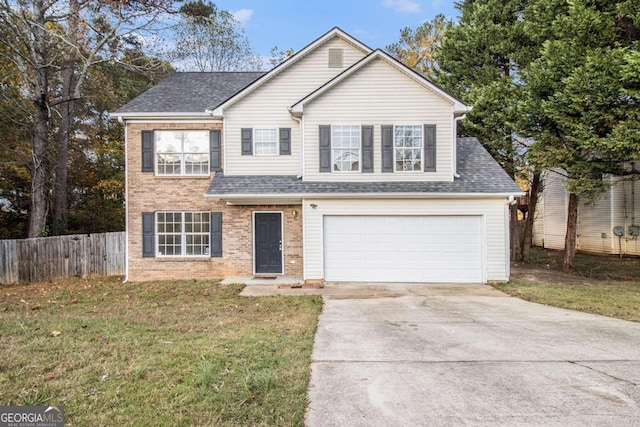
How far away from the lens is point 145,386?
12.4 feet

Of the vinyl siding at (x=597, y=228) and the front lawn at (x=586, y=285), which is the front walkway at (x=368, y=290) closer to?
the front lawn at (x=586, y=285)

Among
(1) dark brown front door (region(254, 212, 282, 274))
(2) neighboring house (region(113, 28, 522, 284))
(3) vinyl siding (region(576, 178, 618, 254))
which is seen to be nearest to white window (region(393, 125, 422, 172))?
(2) neighboring house (region(113, 28, 522, 284))

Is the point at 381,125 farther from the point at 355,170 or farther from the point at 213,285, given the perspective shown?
the point at 213,285

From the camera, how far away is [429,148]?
11117 millimetres

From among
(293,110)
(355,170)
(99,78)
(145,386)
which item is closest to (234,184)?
(293,110)

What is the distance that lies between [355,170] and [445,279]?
434cm

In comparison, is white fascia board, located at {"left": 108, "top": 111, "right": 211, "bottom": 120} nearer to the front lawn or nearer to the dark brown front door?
the dark brown front door

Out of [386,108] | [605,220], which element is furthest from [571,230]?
[386,108]

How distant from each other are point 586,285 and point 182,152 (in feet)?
43.8

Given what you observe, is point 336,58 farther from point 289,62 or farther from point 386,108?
point 386,108

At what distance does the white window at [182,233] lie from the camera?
11.9 meters

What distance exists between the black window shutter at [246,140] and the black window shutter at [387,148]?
4.33 meters

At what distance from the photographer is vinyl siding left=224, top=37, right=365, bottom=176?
11766mm

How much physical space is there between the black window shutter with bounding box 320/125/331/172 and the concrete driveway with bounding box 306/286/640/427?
515 centimetres
